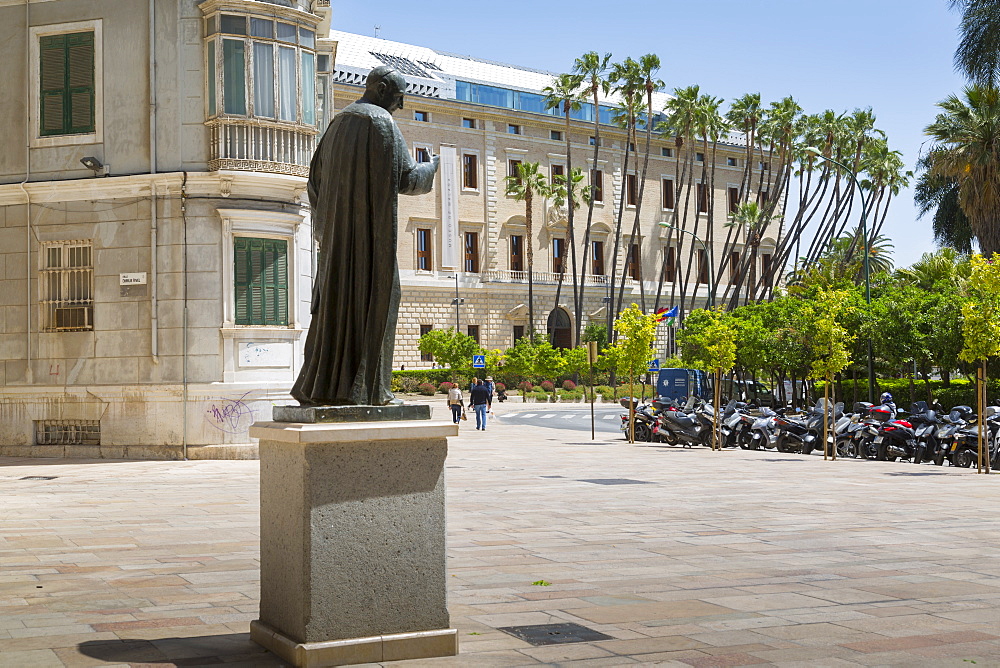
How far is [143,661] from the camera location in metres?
5.68

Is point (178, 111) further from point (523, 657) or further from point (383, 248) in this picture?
point (523, 657)

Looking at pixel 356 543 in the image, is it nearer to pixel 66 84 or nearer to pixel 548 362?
pixel 66 84

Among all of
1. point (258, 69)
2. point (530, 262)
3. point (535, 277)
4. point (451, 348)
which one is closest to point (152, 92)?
point (258, 69)

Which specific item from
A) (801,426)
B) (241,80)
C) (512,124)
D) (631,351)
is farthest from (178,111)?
(512,124)

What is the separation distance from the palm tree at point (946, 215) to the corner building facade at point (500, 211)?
14.3 metres

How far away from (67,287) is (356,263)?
16675 mm

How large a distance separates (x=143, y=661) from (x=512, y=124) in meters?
68.1

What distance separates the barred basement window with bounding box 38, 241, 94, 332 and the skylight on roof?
50269 millimetres

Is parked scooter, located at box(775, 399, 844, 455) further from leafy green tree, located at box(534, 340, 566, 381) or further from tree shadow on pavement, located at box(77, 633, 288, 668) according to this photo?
leafy green tree, located at box(534, 340, 566, 381)

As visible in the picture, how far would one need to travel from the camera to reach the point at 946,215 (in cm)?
6212

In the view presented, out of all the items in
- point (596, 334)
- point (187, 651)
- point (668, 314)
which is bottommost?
point (187, 651)

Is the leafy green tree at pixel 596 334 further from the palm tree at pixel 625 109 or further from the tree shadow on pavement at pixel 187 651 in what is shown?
the tree shadow on pavement at pixel 187 651

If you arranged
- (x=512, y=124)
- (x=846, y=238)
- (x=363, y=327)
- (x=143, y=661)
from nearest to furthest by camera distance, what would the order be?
(x=143, y=661), (x=363, y=327), (x=512, y=124), (x=846, y=238)

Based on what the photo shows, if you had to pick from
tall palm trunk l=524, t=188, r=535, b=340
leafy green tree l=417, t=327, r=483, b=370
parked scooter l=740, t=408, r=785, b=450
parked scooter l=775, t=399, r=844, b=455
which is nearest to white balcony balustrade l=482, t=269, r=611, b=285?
tall palm trunk l=524, t=188, r=535, b=340
